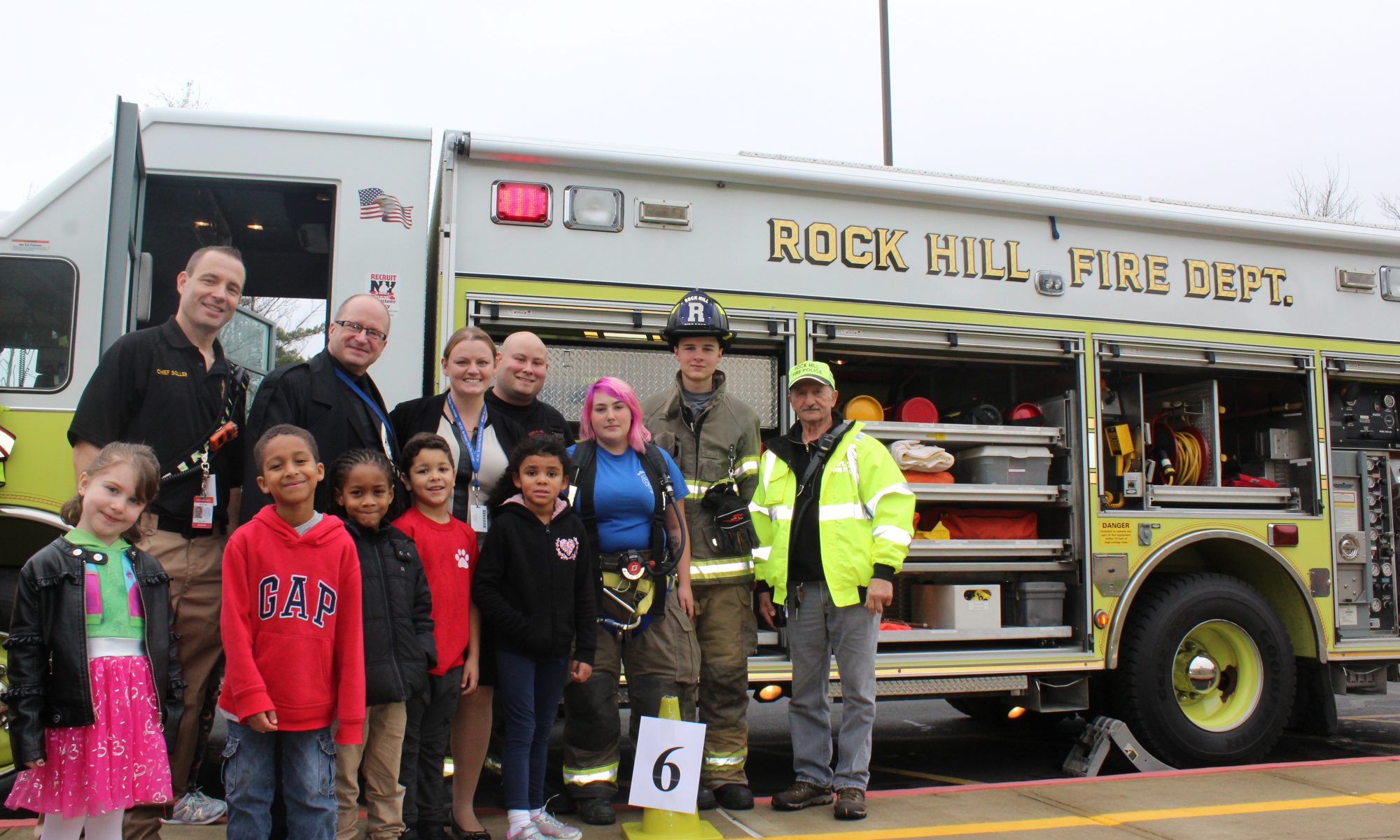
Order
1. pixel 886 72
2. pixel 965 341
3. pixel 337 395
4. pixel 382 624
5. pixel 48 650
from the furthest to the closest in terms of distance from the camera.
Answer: pixel 886 72 < pixel 965 341 < pixel 337 395 < pixel 382 624 < pixel 48 650

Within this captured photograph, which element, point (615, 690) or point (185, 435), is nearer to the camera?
point (185, 435)

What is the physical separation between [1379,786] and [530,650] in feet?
13.1

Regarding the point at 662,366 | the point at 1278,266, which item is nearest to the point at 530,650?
the point at 662,366

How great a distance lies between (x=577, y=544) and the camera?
3760 millimetres

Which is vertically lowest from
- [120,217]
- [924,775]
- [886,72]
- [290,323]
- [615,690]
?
[924,775]

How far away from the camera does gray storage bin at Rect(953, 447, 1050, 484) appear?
18.3ft

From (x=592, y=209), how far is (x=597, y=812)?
265 centimetres

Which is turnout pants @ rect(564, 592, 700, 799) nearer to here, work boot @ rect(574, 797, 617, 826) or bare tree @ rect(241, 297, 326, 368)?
work boot @ rect(574, 797, 617, 826)

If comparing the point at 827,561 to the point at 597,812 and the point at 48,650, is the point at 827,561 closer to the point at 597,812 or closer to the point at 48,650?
the point at 597,812

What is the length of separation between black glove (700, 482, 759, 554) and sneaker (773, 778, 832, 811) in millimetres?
984

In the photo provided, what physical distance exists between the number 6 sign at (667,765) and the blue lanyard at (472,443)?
110 centimetres

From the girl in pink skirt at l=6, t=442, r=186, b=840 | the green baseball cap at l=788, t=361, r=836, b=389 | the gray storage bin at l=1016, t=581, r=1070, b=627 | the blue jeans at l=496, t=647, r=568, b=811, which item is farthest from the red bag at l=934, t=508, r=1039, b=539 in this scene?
the girl in pink skirt at l=6, t=442, r=186, b=840

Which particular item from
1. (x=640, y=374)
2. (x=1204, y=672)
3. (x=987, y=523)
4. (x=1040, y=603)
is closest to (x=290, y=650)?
(x=640, y=374)

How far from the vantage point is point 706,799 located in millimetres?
4227
